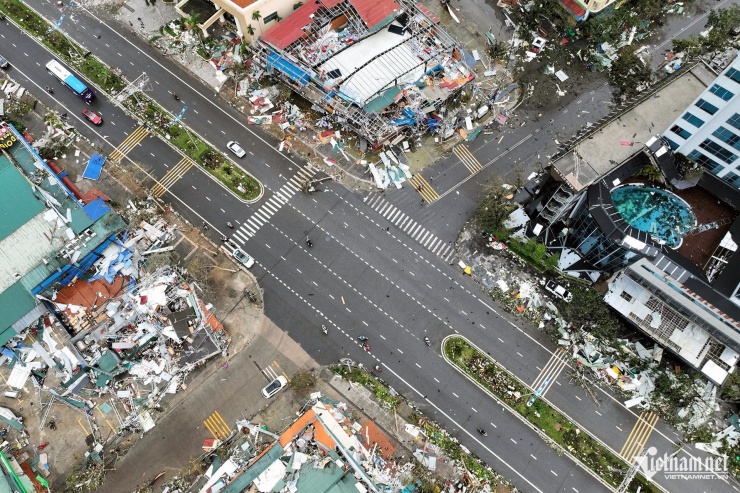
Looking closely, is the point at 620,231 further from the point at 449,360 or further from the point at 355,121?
the point at 355,121

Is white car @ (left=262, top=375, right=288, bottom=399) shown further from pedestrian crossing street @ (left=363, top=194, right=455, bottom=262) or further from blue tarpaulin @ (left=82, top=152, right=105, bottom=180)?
blue tarpaulin @ (left=82, top=152, right=105, bottom=180)

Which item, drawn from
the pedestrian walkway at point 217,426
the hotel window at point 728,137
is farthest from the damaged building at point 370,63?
the pedestrian walkway at point 217,426

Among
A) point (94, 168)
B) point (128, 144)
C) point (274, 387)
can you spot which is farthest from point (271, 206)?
point (94, 168)

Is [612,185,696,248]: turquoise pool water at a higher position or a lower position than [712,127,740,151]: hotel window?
lower

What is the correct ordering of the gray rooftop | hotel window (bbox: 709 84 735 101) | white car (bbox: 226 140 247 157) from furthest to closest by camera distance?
white car (bbox: 226 140 247 157), the gray rooftop, hotel window (bbox: 709 84 735 101)

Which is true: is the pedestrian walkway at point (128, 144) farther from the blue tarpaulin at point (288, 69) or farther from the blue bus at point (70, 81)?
the blue tarpaulin at point (288, 69)

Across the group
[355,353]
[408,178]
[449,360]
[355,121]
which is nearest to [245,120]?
[355,121]

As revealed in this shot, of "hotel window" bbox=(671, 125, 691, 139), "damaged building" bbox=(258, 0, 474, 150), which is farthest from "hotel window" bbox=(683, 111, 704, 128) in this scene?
"damaged building" bbox=(258, 0, 474, 150)
